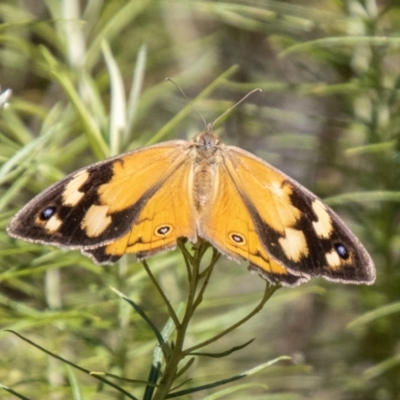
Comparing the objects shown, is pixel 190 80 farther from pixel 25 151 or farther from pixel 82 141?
pixel 25 151

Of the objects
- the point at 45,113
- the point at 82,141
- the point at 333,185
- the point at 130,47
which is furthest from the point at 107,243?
the point at 130,47

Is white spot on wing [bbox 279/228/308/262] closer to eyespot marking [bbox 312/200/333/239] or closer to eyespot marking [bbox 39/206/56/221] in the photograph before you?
eyespot marking [bbox 312/200/333/239]

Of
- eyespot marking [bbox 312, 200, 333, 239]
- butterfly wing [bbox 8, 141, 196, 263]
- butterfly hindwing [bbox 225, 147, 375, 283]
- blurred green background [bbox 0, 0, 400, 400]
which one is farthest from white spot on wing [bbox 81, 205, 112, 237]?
eyespot marking [bbox 312, 200, 333, 239]

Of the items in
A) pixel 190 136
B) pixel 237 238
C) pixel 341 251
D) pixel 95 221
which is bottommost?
pixel 190 136

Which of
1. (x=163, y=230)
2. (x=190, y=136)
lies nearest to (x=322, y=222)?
(x=163, y=230)

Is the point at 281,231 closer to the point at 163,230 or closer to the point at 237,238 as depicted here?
the point at 237,238

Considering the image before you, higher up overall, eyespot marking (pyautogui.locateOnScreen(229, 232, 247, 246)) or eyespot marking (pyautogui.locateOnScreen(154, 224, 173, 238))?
eyespot marking (pyautogui.locateOnScreen(154, 224, 173, 238))
